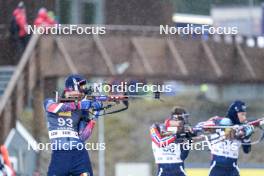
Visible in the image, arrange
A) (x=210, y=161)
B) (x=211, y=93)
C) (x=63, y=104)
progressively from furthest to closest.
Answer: (x=211, y=93) < (x=210, y=161) < (x=63, y=104)

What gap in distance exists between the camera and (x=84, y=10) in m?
18.4

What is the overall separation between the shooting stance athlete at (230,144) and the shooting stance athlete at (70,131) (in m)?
1.58

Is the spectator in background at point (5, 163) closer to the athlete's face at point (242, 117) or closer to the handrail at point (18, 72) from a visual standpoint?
the handrail at point (18, 72)

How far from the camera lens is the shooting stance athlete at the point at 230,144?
51.3 feet

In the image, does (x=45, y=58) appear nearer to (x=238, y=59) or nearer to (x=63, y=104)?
(x=238, y=59)

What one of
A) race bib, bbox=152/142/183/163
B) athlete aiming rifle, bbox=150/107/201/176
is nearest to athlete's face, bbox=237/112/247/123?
athlete aiming rifle, bbox=150/107/201/176

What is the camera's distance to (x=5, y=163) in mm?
17312

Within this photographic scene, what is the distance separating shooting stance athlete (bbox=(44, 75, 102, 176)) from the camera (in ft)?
48.0

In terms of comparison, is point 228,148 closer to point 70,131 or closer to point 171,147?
point 171,147

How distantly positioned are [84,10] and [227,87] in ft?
6.97

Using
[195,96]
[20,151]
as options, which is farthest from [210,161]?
[20,151]

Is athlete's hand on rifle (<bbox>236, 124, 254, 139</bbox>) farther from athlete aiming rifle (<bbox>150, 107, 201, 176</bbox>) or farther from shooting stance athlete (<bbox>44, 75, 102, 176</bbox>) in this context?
shooting stance athlete (<bbox>44, 75, 102, 176</bbox>)

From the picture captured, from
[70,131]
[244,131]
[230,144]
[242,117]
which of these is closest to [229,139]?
[230,144]

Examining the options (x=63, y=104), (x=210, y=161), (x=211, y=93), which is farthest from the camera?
(x=211, y=93)
